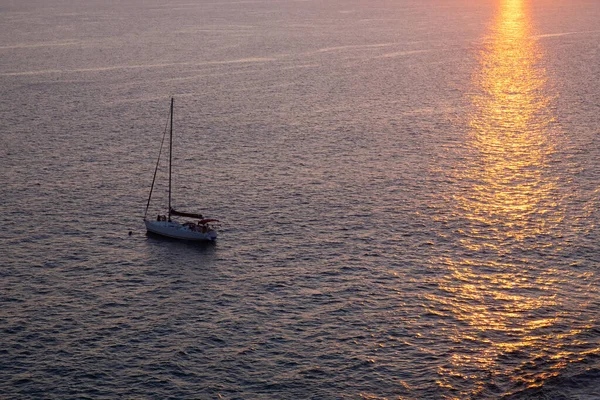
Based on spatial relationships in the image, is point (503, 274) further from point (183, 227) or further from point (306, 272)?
point (183, 227)

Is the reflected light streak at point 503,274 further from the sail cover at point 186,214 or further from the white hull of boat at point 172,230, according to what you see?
the sail cover at point 186,214

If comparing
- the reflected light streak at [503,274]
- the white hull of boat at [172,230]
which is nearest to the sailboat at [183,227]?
the white hull of boat at [172,230]

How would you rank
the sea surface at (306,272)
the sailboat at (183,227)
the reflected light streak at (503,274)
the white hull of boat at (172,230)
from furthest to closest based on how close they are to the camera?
the white hull of boat at (172,230) → the sailboat at (183,227) → the reflected light streak at (503,274) → the sea surface at (306,272)

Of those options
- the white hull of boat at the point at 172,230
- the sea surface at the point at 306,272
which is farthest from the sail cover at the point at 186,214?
the sea surface at the point at 306,272

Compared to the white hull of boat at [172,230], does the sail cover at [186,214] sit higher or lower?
higher

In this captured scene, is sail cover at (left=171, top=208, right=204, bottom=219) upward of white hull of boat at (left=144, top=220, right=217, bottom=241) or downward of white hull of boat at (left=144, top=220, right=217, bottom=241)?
upward

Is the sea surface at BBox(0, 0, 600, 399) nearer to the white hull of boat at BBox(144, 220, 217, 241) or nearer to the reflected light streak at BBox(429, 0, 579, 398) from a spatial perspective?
the reflected light streak at BBox(429, 0, 579, 398)

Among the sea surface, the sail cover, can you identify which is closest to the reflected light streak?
the sea surface

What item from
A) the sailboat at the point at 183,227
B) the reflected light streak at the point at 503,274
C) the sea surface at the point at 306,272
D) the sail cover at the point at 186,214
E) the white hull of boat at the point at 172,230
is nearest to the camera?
the sea surface at the point at 306,272

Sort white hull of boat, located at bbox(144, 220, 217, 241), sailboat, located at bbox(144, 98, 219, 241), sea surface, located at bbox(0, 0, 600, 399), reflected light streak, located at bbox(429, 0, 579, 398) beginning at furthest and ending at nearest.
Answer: white hull of boat, located at bbox(144, 220, 217, 241) → sailboat, located at bbox(144, 98, 219, 241) → reflected light streak, located at bbox(429, 0, 579, 398) → sea surface, located at bbox(0, 0, 600, 399)

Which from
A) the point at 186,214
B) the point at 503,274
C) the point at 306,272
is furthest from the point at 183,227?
the point at 503,274

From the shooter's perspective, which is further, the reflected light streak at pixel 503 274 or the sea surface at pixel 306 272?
the reflected light streak at pixel 503 274

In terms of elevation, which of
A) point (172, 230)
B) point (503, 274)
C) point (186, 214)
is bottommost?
point (503, 274)
